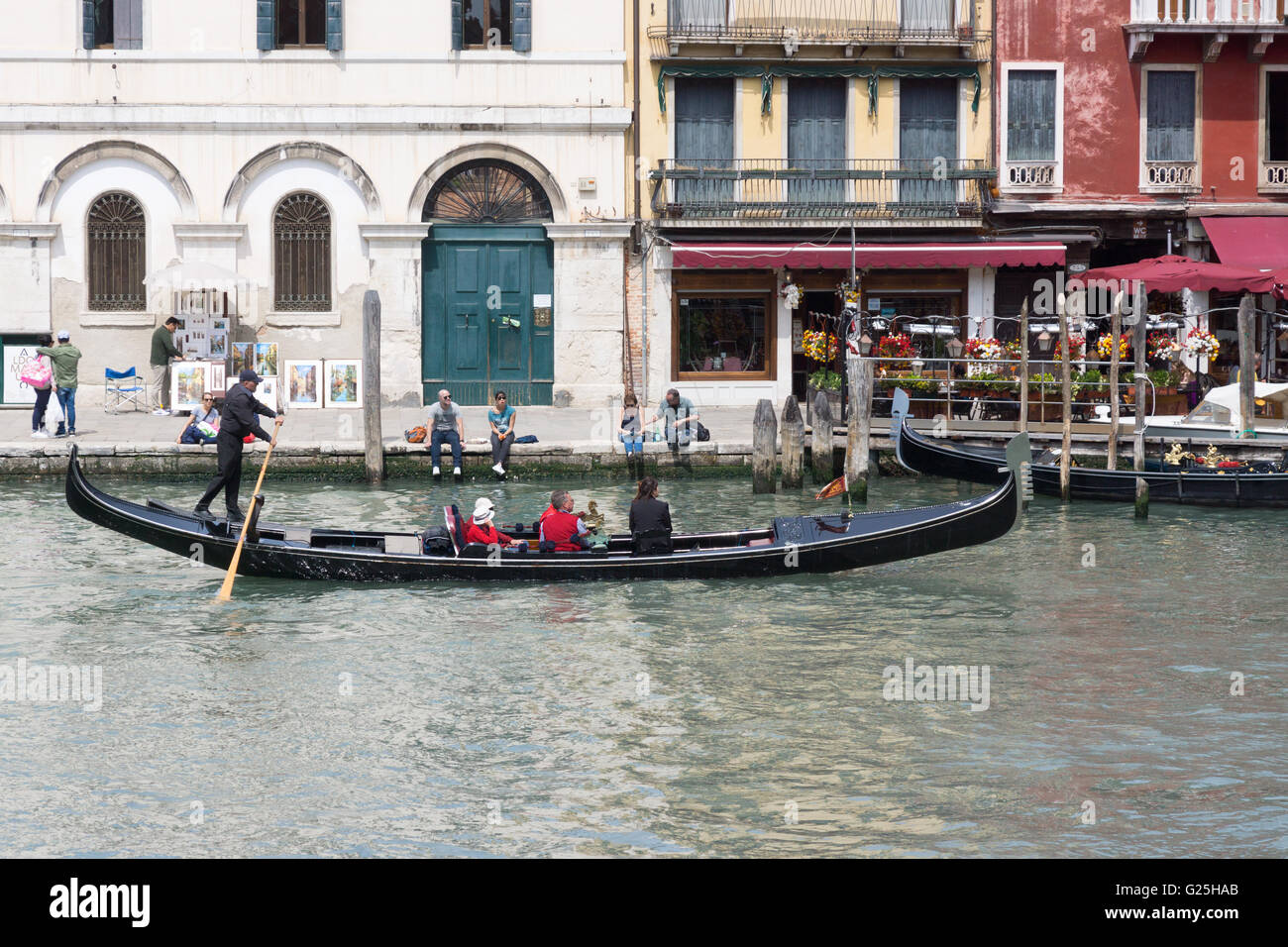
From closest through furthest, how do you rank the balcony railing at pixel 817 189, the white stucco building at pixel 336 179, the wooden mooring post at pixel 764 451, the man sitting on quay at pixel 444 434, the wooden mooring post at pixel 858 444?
the wooden mooring post at pixel 858 444
the wooden mooring post at pixel 764 451
the man sitting on quay at pixel 444 434
the white stucco building at pixel 336 179
the balcony railing at pixel 817 189

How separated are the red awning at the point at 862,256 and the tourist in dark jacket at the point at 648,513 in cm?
1154

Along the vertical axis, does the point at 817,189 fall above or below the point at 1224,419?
above

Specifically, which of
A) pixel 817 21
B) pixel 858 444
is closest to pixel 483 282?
pixel 817 21

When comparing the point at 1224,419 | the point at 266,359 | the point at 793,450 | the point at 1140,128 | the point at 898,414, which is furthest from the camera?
the point at 1140,128

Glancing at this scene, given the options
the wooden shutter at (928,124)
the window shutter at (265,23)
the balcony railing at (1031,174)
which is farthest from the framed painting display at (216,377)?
the balcony railing at (1031,174)

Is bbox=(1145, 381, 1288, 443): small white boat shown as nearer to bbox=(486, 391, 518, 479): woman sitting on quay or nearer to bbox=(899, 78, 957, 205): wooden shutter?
bbox=(899, 78, 957, 205): wooden shutter

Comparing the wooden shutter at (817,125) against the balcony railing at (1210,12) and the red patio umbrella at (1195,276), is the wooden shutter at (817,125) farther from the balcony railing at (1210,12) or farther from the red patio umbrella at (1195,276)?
the red patio umbrella at (1195,276)

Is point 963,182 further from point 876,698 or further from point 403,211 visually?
point 876,698

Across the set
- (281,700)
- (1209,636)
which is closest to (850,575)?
(1209,636)

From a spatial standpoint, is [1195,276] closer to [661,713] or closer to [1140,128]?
[1140,128]

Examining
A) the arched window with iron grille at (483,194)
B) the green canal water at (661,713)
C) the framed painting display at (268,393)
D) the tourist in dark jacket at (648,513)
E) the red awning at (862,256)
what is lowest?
the green canal water at (661,713)

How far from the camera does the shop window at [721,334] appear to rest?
92.1 ft

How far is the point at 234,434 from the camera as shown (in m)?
17.6

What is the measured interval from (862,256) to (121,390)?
1096cm
